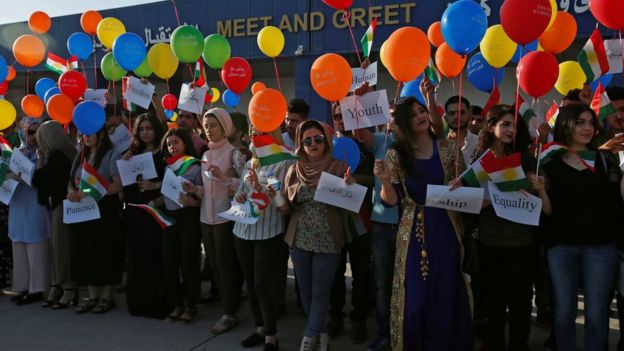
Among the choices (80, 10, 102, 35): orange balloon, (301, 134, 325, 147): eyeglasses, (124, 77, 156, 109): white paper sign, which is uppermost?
(80, 10, 102, 35): orange balloon

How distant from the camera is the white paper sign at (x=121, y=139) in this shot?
4469mm

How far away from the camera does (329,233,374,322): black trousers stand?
3.79 metres

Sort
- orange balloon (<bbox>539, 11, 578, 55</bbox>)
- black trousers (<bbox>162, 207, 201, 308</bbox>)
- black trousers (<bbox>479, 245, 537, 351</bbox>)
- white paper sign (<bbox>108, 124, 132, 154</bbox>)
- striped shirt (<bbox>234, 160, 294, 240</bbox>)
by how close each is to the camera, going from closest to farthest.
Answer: black trousers (<bbox>479, 245, 537, 351</bbox>), striped shirt (<bbox>234, 160, 294, 240</bbox>), black trousers (<bbox>162, 207, 201, 308</bbox>), orange balloon (<bbox>539, 11, 578, 55</bbox>), white paper sign (<bbox>108, 124, 132, 154</bbox>)

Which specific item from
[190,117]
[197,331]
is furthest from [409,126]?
[190,117]

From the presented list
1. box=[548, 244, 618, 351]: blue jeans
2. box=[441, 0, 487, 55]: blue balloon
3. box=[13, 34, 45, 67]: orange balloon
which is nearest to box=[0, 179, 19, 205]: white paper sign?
box=[13, 34, 45, 67]: orange balloon

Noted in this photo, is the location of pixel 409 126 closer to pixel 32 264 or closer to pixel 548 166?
pixel 548 166

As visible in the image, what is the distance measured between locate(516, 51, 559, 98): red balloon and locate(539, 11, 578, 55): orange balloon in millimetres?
1430

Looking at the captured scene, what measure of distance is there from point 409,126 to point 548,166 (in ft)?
2.87

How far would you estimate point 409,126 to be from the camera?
2.99m

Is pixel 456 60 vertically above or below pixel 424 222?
above

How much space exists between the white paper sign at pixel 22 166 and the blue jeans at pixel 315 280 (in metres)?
2.74

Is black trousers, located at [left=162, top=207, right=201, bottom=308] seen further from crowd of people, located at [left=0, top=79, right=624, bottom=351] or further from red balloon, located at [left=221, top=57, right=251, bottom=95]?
red balloon, located at [left=221, top=57, right=251, bottom=95]

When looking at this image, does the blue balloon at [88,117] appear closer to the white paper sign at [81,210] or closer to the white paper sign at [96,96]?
the white paper sign at [81,210]

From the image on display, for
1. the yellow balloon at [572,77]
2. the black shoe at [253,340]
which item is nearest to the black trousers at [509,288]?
the black shoe at [253,340]
